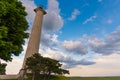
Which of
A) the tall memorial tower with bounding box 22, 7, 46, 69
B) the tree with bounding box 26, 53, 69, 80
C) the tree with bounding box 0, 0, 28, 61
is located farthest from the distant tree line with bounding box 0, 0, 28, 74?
the tall memorial tower with bounding box 22, 7, 46, 69

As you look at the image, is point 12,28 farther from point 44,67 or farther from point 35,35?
point 35,35

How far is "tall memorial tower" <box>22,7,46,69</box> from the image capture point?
50438 mm

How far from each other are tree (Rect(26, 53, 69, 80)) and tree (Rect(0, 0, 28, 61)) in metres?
9.39

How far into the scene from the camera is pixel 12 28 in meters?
27.7

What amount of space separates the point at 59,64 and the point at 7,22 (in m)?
16.9

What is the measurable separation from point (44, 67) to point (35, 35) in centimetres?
1785

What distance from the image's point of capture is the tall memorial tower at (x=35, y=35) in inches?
1986

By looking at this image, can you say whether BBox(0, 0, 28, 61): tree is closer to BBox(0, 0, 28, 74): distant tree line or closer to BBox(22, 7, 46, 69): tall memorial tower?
BBox(0, 0, 28, 74): distant tree line

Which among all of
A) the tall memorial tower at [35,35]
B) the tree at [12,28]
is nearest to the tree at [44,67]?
the tree at [12,28]

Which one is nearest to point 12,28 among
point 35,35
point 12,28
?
point 12,28

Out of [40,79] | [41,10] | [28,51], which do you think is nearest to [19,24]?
[40,79]

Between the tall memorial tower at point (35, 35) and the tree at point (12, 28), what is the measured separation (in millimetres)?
20304

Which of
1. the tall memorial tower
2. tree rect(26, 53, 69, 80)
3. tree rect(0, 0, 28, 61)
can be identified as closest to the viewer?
tree rect(0, 0, 28, 61)

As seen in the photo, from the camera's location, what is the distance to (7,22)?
88.4ft
